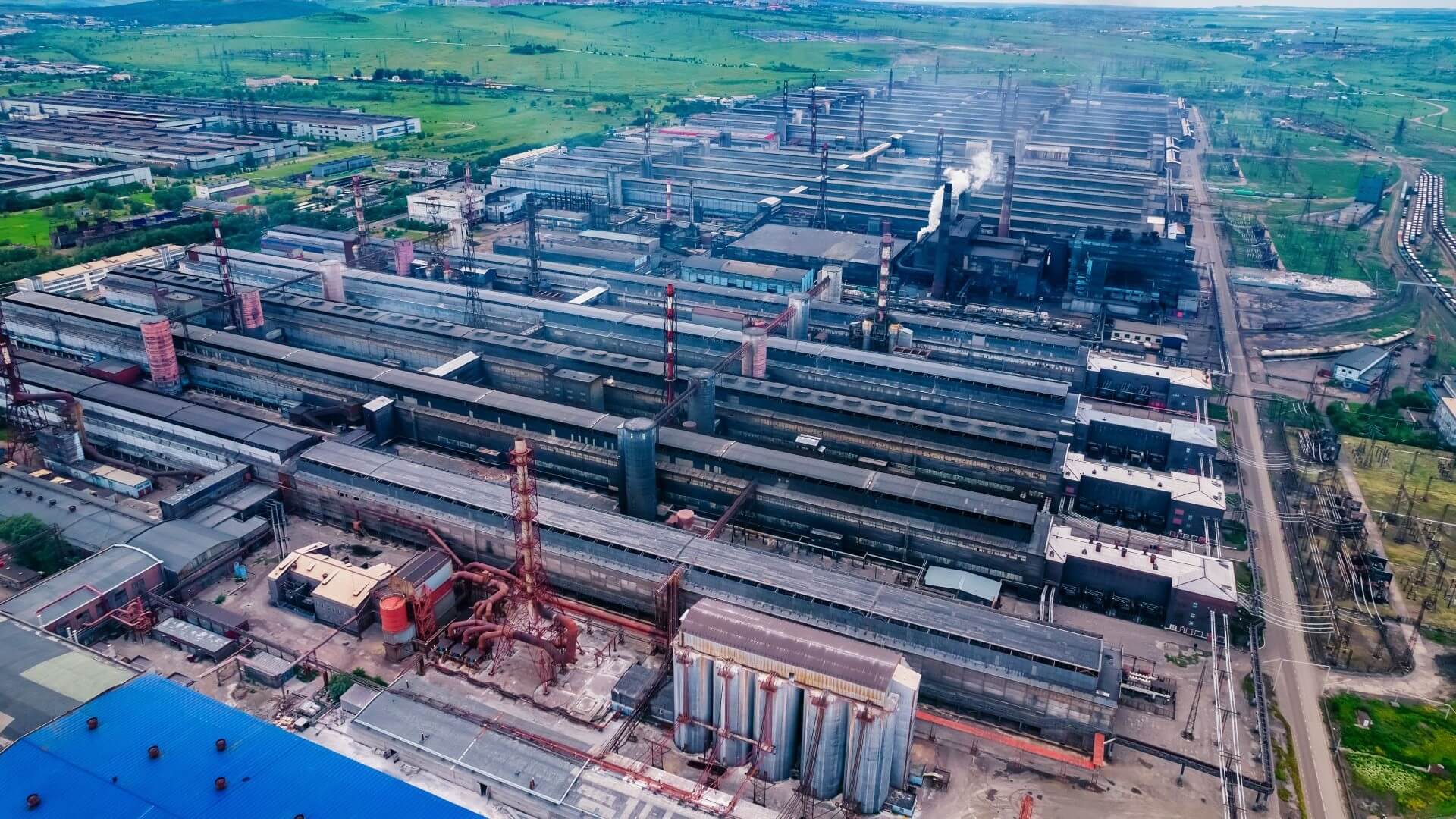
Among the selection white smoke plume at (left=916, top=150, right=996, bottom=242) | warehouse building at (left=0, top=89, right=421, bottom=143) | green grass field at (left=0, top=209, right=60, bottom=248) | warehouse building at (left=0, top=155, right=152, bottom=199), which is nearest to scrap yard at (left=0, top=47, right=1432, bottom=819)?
white smoke plume at (left=916, top=150, right=996, bottom=242)

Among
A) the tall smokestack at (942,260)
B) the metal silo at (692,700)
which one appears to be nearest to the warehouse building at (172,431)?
the metal silo at (692,700)

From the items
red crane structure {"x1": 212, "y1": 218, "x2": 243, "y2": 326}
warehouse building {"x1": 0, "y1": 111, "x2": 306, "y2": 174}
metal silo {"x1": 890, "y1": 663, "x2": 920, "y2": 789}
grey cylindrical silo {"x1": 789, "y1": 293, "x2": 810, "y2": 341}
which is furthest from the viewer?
warehouse building {"x1": 0, "y1": 111, "x2": 306, "y2": 174}

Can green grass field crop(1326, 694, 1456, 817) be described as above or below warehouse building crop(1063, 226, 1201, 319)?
below

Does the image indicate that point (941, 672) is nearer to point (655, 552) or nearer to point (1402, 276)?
point (655, 552)

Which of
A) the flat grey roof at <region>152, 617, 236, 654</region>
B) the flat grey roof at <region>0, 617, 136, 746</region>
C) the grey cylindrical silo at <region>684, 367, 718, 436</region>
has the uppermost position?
the grey cylindrical silo at <region>684, 367, 718, 436</region>

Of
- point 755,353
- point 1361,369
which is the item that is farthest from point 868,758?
point 1361,369

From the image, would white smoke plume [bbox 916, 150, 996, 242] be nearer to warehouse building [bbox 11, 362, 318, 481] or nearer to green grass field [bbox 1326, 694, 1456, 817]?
green grass field [bbox 1326, 694, 1456, 817]
